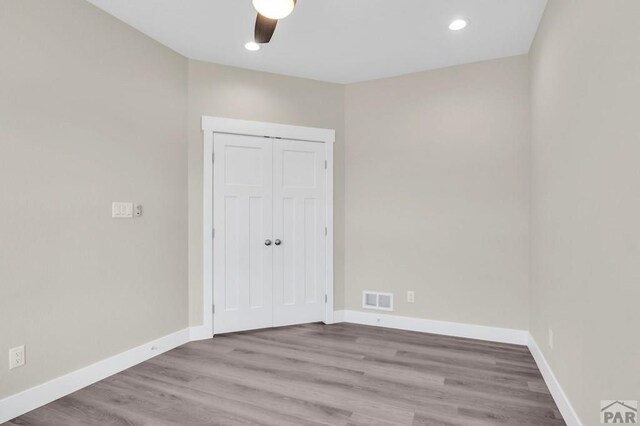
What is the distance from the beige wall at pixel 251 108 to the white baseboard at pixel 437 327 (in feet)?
0.80

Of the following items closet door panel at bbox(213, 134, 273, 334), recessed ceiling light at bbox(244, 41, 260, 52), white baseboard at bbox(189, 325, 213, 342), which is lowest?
white baseboard at bbox(189, 325, 213, 342)

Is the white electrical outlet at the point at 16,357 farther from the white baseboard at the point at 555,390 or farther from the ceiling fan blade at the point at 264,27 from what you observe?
the white baseboard at the point at 555,390

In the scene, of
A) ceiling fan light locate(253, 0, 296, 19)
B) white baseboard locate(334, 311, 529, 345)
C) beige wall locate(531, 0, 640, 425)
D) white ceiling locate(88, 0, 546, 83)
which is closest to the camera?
beige wall locate(531, 0, 640, 425)

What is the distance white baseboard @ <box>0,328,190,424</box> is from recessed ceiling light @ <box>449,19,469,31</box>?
360cm

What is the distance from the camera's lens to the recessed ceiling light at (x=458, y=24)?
2900 millimetres

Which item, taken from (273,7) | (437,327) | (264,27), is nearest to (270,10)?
(273,7)

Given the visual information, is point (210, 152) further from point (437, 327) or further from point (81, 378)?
point (437, 327)

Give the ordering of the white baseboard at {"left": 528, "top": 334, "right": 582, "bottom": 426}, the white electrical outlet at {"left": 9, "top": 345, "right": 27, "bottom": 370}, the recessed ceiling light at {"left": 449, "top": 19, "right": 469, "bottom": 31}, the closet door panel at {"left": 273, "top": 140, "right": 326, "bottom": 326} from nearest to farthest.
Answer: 1. the white baseboard at {"left": 528, "top": 334, "right": 582, "bottom": 426}
2. the white electrical outlet at {"left": 9, "top": 345, "right": 27, "bottom": 370}
3. the recessed ceiling light at {"left": 449, "top": 19, "right": 469, "bottom": 31}
4. the closet door panel at {"left": 273, "top": 140, "right": 326, "bottom": 326}

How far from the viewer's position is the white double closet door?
3.74 meters

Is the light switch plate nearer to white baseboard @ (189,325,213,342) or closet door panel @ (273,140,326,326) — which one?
white baseboard @ (189,325,213,342)

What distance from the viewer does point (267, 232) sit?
3.91 meters

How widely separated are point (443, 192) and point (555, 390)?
1968 mm

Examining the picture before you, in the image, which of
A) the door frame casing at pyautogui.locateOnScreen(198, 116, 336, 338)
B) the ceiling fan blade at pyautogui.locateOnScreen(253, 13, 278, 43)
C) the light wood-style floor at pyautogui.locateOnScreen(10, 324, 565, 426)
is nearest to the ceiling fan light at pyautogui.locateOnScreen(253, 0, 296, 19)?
the ceiling fan blade at pyautogui.locateOnScreen(253, 13, 278, 43)

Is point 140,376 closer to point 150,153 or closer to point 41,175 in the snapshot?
point 41,175
